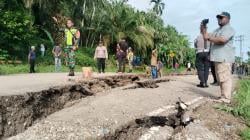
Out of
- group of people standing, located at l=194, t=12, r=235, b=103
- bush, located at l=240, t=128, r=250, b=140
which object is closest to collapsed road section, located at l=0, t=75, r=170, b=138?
group of people standing, located at l=194, t=12, r=235, b=103

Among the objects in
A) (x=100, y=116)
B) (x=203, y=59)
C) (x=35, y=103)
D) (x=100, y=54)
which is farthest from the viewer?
Answer: (x=100, y=54)

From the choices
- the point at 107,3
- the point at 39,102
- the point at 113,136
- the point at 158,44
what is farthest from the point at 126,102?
the point at 158,44

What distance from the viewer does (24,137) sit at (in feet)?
24.2

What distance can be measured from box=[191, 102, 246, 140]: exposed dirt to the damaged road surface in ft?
0.58

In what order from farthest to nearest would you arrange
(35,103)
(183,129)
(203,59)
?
(203,59), (35,103), (183,129)

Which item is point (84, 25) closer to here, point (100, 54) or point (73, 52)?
point (100, 54)

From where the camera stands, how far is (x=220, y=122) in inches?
311

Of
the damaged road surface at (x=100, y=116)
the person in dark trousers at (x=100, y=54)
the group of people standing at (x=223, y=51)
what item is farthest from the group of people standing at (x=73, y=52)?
the group of people standing at (x=223, y=51)

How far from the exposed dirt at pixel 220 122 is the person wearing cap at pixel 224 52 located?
1121 mm

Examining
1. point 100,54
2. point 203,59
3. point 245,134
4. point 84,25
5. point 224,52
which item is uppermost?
point 84,25

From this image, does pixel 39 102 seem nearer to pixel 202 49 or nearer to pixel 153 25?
pixel 202 49

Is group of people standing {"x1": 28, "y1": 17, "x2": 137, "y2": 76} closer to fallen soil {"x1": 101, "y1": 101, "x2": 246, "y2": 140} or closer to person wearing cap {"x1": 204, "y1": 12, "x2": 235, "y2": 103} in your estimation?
person wearing cap {"x1": 204, "y1": 12, "x2": 235, "y2": 103}

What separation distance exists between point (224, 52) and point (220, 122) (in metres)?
2.60

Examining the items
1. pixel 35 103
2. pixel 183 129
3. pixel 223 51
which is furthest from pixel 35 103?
pixel 223 51
